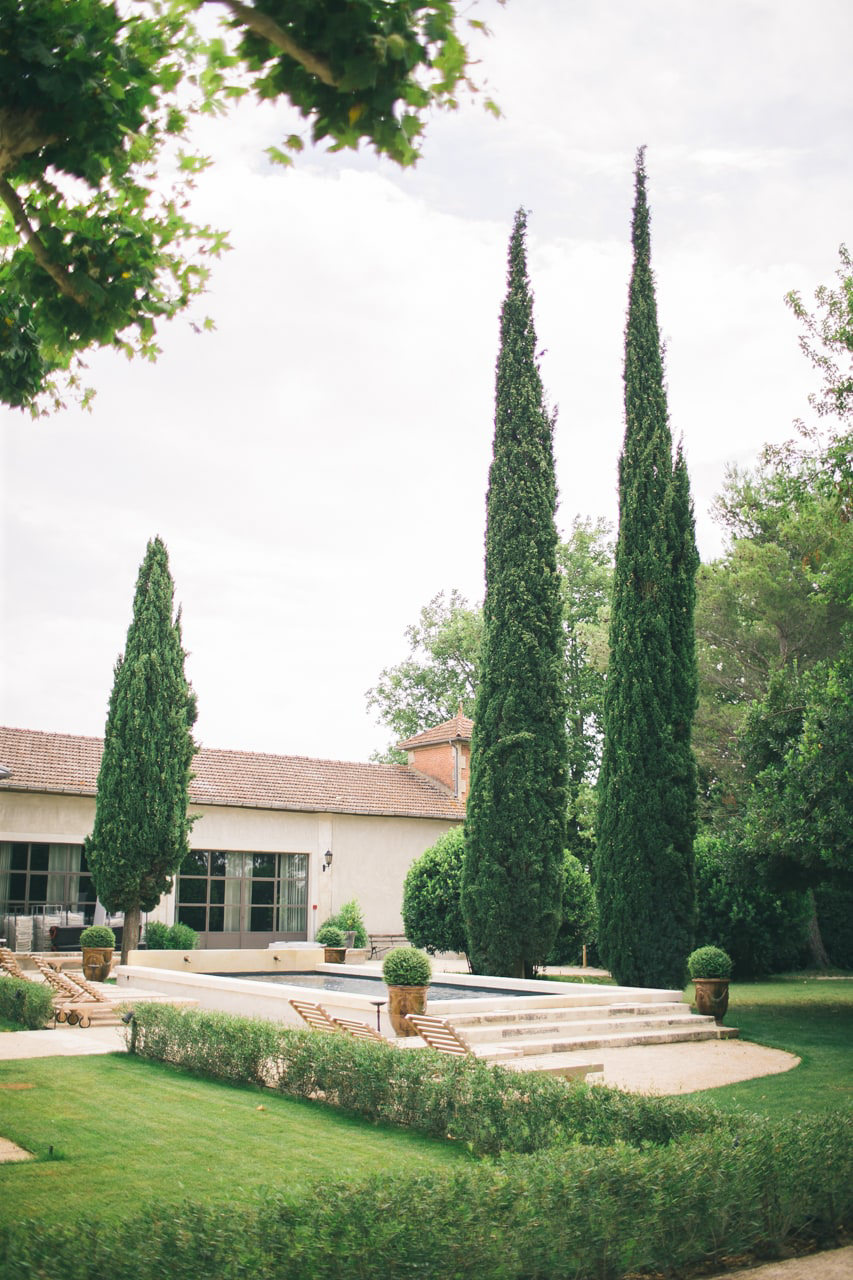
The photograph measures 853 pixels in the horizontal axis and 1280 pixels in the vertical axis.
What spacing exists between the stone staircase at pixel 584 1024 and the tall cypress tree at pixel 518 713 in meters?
2.81

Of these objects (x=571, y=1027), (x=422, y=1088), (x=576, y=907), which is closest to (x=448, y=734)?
(x=576, y=907)

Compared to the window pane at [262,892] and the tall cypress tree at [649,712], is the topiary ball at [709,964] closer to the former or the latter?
the tall cypress tree at [649,712]

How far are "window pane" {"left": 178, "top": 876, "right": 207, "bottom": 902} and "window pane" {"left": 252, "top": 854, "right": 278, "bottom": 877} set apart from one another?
1.54m

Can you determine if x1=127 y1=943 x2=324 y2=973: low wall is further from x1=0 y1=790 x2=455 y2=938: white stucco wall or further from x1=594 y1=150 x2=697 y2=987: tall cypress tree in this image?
x1=594 y1=150 x2=697 y2=987: tall cypress tree

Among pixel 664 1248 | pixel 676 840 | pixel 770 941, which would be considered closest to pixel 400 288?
pixel 676 840

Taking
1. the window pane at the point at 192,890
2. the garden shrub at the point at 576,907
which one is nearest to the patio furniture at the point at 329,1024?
the garden shrub at the point at 576,907

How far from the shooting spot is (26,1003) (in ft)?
49.7

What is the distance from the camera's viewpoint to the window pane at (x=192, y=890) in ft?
89.8

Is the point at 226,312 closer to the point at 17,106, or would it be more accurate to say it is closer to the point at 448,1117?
the point at 17,106

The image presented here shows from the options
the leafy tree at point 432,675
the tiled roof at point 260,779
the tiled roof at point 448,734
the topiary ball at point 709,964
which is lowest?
the topiary ball at point 709,964

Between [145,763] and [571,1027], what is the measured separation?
492 inches

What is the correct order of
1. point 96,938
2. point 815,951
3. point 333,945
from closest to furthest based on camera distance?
point 96,938, point 333,945, point 815,951

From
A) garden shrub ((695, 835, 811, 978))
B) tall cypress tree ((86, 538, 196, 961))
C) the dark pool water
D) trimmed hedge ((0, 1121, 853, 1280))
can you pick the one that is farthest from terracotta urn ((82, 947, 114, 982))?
trimmed hedge ((0, 1121, 853, 1280))

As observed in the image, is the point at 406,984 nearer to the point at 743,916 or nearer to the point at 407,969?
the point at 407,969
